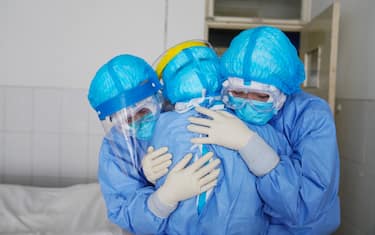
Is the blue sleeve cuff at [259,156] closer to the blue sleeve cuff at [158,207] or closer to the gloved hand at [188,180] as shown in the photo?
the gloved hand at [188,180]

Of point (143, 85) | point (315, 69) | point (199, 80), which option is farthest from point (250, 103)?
point (315, 69)

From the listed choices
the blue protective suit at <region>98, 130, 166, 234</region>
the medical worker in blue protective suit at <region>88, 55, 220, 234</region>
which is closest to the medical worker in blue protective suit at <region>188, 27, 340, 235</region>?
the medical worker in blue protective suit at <region>88, 55, 220, 234</region>

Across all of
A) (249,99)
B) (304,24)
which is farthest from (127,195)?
(304,24)

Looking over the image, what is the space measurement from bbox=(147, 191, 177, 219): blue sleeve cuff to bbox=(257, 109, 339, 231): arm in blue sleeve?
24 centimetres

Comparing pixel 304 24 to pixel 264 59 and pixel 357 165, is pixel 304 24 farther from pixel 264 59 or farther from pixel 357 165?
pixel 264 59

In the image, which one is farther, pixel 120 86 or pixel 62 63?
pixel 62 63

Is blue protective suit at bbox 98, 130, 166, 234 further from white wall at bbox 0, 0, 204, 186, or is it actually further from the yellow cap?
white wall at bbox 0, 0, 204, 186

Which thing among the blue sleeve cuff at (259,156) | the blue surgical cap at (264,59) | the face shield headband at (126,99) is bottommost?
the blue sleeve cuff at (259,156)

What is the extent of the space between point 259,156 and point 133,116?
35 centimetres

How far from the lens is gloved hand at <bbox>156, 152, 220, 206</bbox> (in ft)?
2.90

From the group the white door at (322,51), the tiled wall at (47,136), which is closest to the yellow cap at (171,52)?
the white door at (322,51)

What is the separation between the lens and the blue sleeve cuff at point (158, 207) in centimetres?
90

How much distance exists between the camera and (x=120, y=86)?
0.92m

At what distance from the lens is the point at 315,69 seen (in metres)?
2.38
